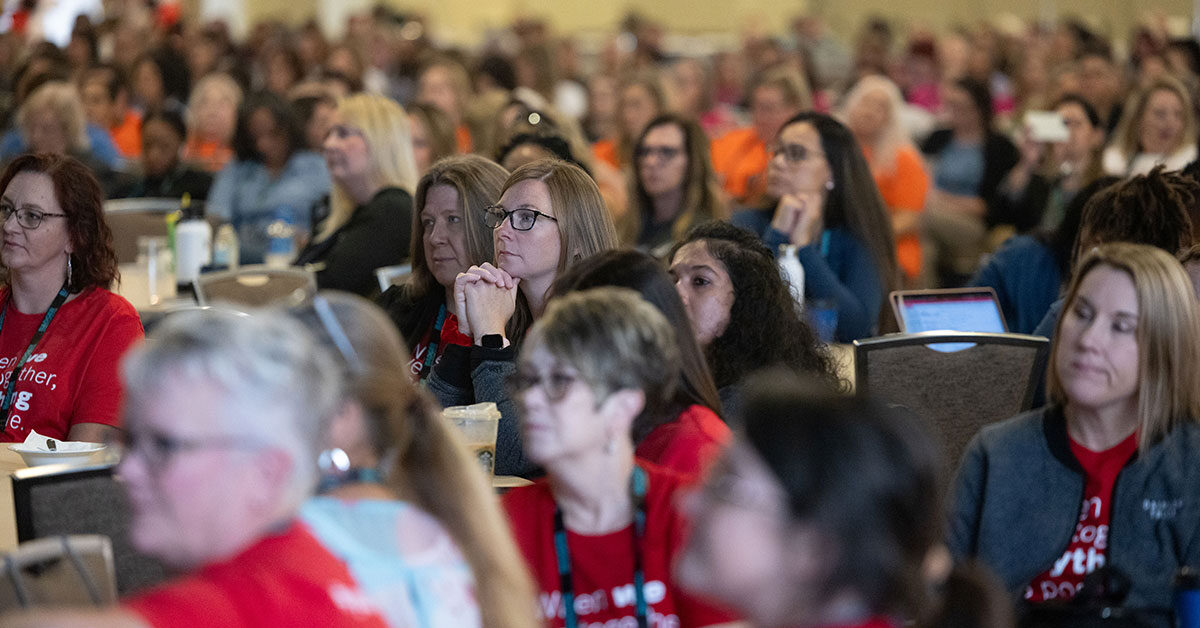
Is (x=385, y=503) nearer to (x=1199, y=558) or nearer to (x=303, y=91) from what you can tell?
(x=1199, y=558)

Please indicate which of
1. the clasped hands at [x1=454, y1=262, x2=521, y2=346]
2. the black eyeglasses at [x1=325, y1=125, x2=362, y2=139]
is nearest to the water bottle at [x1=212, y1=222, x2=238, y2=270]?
the black eyeglasses at [x1=325, y1=125, x2=362, y2=139]

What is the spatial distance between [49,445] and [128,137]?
23.0 feet

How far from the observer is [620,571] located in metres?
1.93

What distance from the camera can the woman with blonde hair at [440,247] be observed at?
3.47 m

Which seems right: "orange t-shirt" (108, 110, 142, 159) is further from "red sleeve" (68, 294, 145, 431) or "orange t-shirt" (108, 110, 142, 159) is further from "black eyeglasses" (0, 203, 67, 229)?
"red sleeve" (68, 294, 145, 431)

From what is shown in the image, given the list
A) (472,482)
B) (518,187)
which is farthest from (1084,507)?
(518,187)

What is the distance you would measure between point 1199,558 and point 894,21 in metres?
14.1

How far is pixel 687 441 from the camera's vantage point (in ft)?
7.17

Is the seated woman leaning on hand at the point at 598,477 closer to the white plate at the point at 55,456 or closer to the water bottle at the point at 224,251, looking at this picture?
the white plate at the point at 55,456

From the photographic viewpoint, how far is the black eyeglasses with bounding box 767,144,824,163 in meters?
4.66

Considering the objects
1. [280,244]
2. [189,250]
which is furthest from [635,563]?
[280,244]

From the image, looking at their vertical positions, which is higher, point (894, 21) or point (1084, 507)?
point (894, 21)

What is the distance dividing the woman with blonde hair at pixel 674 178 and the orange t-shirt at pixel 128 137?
5030 millimetres

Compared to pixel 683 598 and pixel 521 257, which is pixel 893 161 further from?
pixel 683 598
